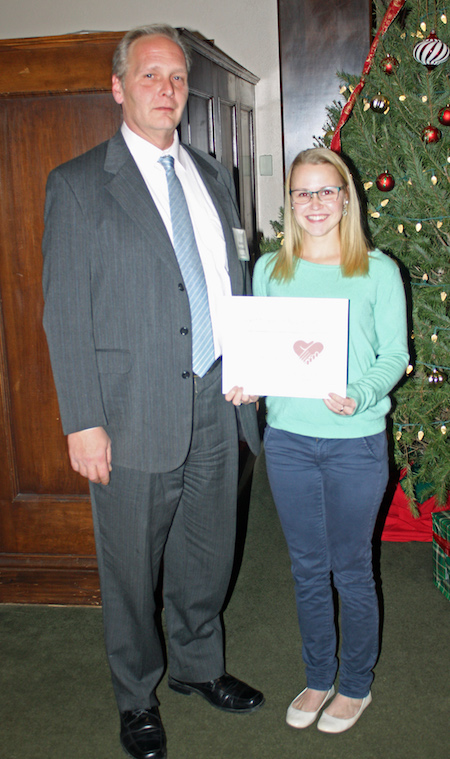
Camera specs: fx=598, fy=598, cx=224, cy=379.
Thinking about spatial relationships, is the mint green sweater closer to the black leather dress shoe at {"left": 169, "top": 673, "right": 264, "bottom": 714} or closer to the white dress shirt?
the white dress shirt

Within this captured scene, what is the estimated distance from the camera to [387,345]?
1473mm

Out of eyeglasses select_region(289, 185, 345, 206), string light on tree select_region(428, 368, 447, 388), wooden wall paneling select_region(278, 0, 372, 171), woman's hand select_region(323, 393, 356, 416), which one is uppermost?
wooden wall paneling select_region(278, 0, 372, 171)

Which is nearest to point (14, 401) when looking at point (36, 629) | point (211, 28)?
point (36, 629)

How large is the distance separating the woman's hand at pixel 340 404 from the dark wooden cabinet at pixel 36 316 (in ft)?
4.07

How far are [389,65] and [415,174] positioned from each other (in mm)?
409

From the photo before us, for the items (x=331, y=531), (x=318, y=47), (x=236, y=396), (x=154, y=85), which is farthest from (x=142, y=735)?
(x=318, y=47)

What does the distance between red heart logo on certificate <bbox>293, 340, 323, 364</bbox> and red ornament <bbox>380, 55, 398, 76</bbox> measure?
4.42 feet

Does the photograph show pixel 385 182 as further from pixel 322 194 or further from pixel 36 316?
pixel 36 316

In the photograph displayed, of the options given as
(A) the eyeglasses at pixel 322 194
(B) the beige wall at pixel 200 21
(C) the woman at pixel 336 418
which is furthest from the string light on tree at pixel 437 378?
(B) the beige wall at pixel 200 21

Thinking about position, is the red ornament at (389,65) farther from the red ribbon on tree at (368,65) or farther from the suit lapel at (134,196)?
the suit lapel at (134,196)

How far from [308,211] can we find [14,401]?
55.2 inches

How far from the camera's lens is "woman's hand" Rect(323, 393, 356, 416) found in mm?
1381

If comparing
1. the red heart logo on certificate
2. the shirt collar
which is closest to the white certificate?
the red heart logo on certificate

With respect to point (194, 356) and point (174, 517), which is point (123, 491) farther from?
point (194, 356)
